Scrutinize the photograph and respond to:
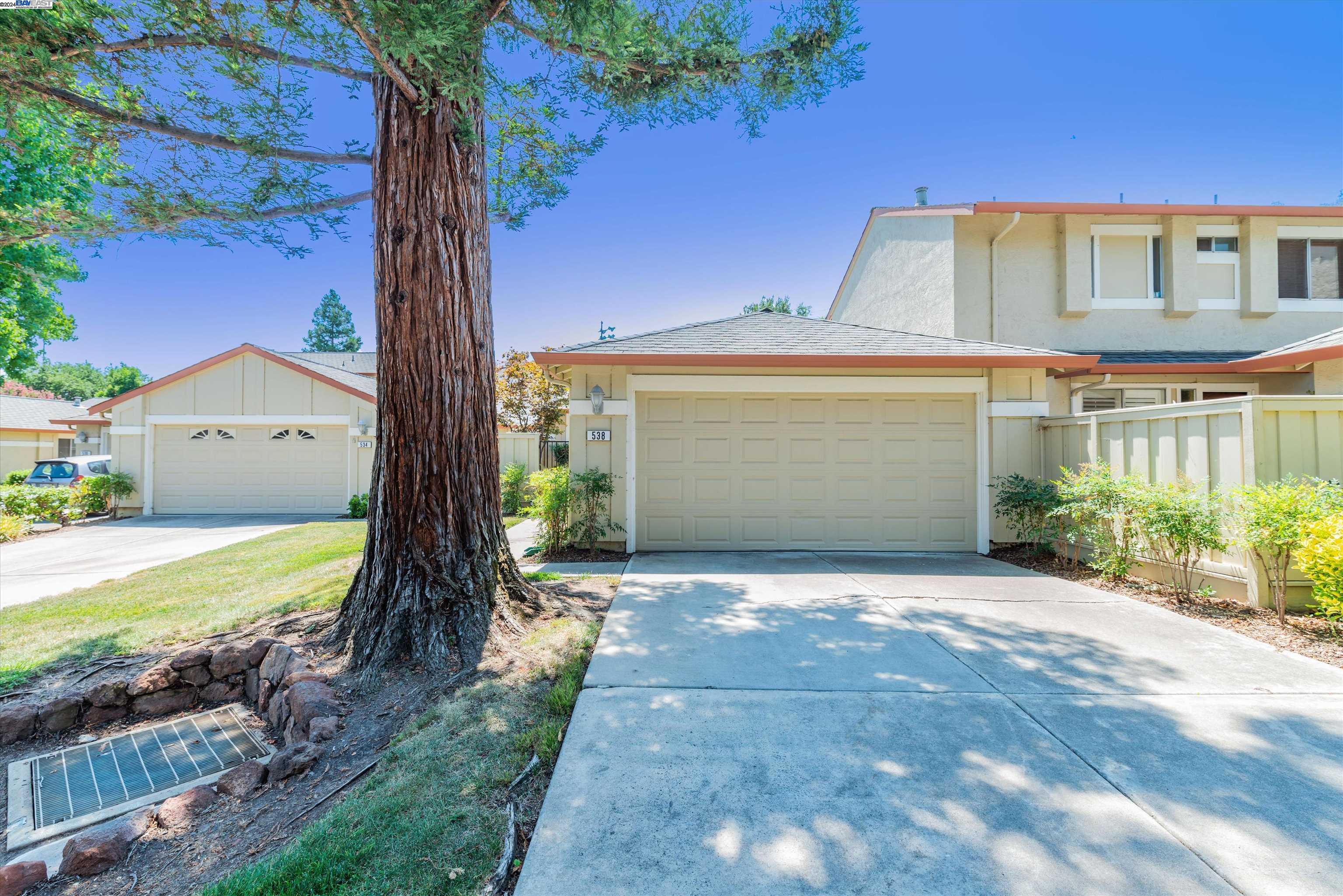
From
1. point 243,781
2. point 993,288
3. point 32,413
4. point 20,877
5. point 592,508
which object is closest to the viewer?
point 20,877

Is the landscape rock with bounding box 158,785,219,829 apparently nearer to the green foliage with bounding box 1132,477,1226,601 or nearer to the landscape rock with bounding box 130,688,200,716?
the landscape rock with bounding box 130,688,200,716

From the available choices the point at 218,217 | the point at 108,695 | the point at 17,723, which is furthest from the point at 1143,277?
the point at 17,723

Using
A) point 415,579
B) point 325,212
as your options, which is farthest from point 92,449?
point 415,579

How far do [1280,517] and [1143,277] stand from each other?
7.54 m

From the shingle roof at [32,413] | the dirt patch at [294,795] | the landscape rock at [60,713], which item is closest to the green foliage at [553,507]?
the dirt patch at [294,795]

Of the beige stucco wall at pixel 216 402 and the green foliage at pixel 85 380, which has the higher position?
the green foliage at pixel 85 380

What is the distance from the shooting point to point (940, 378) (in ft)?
24.0

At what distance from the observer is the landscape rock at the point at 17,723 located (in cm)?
322

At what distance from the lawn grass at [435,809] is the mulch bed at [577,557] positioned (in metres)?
3.65

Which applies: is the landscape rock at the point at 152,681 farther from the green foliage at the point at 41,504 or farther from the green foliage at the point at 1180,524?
the green foliage at the point at 41,504

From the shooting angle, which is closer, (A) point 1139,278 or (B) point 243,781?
(B) point 243,781

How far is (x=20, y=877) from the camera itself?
6.48 ft

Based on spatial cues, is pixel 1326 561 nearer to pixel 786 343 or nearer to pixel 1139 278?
pixel 786 343

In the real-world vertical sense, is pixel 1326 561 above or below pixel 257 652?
above
